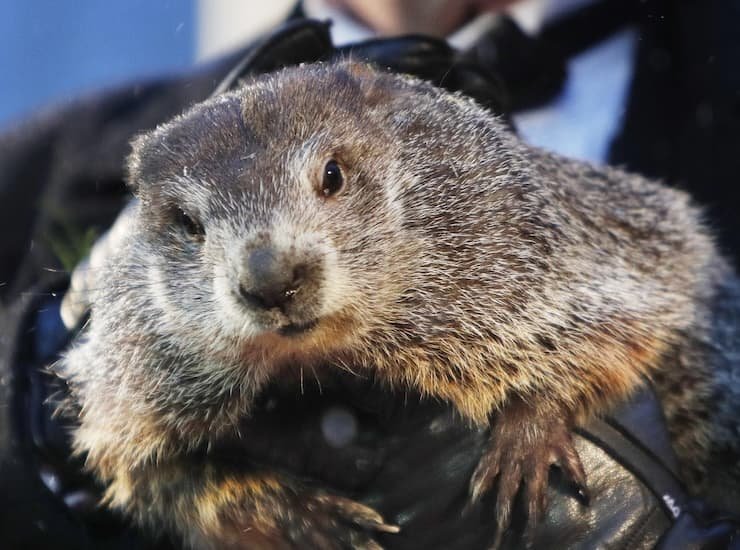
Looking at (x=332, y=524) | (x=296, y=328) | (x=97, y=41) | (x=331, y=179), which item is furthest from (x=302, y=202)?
(x=97, y=41)

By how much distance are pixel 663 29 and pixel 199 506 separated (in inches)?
84.2

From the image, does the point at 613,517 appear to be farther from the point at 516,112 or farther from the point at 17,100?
the point at 17,100

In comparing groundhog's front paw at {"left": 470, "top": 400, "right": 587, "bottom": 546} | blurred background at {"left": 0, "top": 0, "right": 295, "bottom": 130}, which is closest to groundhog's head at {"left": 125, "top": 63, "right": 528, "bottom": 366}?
groundhog's front paw at {"left": 470, "top": 400, "right": 587, "bottom": 546}

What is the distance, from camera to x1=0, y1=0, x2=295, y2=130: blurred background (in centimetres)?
265

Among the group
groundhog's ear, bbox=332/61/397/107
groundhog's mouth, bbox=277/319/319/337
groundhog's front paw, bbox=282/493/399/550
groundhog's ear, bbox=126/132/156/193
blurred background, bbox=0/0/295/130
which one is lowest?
groundhog's front paw, bbox=282/493/399/550

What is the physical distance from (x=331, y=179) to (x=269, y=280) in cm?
32

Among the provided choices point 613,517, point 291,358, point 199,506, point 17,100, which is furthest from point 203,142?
point 17,100

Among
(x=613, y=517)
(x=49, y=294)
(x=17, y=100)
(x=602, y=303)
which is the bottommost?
(x=613, y=517)

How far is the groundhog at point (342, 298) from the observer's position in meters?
1.40

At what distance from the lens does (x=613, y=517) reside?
5.37 ft

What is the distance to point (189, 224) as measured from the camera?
59.4 inches

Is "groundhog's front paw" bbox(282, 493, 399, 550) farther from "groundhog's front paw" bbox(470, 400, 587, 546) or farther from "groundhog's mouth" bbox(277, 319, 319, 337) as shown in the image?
"groundhog's mouth" bbox(277, 319, 319, 337)

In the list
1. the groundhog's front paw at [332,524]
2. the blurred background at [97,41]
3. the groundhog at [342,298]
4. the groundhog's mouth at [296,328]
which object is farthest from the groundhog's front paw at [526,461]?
the blurred background at [97,41]

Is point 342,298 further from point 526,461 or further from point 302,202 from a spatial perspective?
point 526,461
